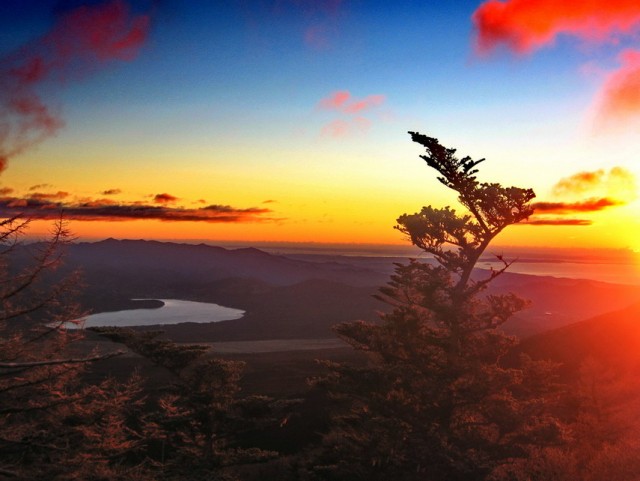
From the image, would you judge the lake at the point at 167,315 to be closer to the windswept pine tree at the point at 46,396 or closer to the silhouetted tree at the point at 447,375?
the silhouetted tree at the point at 447,375

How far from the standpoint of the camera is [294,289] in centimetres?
16525

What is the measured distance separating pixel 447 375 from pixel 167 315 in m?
134

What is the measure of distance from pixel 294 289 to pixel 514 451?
14818cm

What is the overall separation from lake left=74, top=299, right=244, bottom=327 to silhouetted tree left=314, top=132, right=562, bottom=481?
109 meters

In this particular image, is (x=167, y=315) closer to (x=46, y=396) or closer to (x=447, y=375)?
(x=447, y=375)

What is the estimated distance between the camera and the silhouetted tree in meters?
17.6

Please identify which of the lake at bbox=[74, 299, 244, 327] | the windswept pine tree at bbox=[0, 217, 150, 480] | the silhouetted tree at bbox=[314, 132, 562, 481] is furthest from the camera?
the lake at bbox=[74, 299, 244, 327]

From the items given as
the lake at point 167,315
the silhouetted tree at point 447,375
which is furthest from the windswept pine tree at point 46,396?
the lake at point 167,315

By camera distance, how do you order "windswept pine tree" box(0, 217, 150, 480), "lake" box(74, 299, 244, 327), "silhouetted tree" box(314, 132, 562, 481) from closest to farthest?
"windswept pine tree" box(0, 217, 150, 480) → "silhouetted tree" box(314, 132, 562, 481) → "lake" box(74, 299, 244, 327)

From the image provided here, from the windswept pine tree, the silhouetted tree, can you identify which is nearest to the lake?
the silhouetted tree

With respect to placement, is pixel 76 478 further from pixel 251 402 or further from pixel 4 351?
pixel 251 402

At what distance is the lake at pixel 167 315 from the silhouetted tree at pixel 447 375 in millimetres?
108797

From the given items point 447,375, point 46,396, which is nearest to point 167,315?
point 447,375

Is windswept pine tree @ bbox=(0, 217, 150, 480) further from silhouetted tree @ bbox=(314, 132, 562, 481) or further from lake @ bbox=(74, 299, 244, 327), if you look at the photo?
lake @ bbox=(74, 299, 244, 327)
